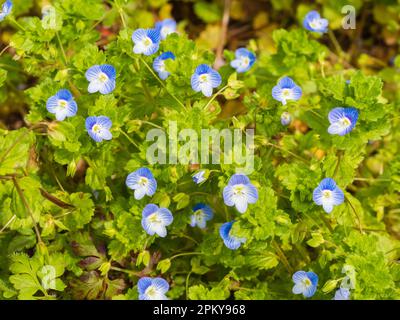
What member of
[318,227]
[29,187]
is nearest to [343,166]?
[318,227]

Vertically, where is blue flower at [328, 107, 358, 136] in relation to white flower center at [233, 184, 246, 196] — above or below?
above

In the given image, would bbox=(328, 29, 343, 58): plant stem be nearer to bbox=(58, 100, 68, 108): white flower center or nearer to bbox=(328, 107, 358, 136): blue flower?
bbox=(328, 107, 358, 136): blue flower

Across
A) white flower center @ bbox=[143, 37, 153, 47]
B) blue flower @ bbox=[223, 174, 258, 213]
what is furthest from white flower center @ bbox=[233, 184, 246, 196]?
white flower center @ bbox=[143, 37, 153, 47]

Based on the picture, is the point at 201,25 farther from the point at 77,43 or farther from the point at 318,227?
the point at 318,227

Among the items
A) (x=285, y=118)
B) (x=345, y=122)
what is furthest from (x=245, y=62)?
(x=345, y=122)

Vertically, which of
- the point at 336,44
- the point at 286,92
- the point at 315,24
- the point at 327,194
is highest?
the point at 336,44

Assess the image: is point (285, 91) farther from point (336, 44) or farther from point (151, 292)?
point (336, 44)
